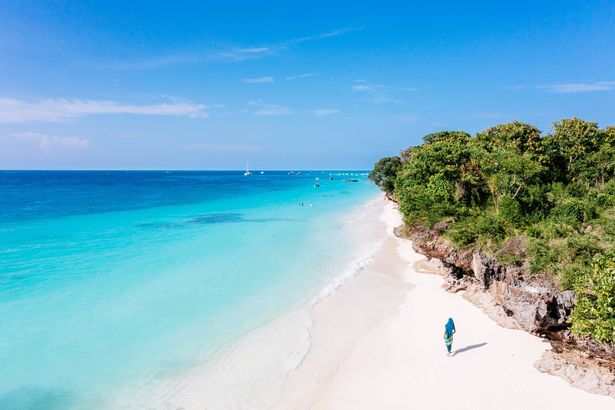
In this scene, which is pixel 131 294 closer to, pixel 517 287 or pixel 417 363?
pixel 417 363

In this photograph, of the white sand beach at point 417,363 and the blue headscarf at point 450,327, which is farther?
the blue headscarf at point 450,327

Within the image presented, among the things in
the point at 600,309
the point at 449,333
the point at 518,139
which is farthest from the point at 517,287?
the point at 518,139

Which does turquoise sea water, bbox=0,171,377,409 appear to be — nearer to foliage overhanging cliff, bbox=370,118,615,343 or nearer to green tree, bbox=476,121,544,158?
foliage overhanging cliff, bbox=370,118,615,343

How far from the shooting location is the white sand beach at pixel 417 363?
11.4 meters

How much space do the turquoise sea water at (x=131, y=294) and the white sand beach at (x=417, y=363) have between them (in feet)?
13.4

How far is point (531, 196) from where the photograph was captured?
25375 millimetres

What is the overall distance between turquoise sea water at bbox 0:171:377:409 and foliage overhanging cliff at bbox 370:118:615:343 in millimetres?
9616

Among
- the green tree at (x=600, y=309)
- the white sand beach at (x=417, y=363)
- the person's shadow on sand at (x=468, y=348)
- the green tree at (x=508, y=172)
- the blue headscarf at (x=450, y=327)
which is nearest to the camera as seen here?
the green tree at (x=600, y=309)

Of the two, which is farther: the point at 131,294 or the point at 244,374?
the point at 131,294

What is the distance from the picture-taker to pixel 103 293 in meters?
21.4

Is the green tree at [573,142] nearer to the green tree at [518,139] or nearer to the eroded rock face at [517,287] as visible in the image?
the green tree at [518,139]

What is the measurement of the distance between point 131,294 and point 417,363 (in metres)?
16.6

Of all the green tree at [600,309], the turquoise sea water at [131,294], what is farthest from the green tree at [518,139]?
the green tree at [600,309]

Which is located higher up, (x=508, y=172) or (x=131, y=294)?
(x=508, y=172)
